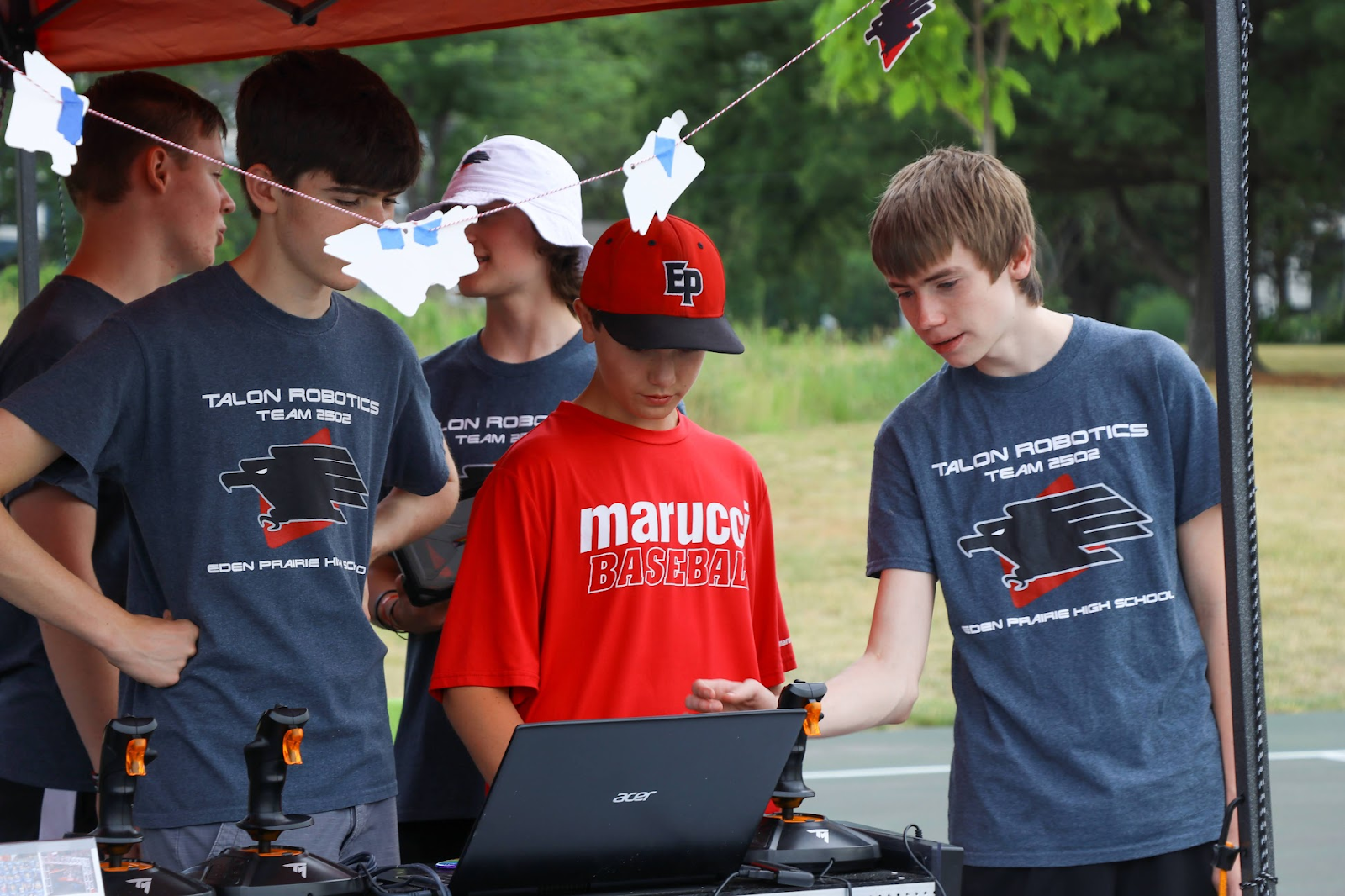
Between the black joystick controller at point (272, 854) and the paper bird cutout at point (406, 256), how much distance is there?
1.76 feet

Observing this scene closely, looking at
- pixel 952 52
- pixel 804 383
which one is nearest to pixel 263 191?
pixel 952 52

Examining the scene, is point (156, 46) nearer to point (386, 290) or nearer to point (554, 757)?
point (386, 290)

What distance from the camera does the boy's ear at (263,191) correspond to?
210 cm

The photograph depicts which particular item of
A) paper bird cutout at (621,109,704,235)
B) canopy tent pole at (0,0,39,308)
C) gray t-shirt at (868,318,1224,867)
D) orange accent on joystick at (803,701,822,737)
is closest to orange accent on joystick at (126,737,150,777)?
orange accent on joystick at (803,701,822,737)

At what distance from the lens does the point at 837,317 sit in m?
21.2

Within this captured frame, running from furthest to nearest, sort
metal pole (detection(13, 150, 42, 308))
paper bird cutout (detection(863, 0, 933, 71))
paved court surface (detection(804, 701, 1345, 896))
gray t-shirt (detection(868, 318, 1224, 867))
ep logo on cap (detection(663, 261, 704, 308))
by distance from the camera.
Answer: paved court surface (detection(804, 701, 1345, 896)) → metal pole (detection(13, 150, 42, 308)) → paper bird cutout (detection(863, 0, 933, 71)) → ep logo on cap (detection(663, 261, 704, 308)) → gray t-shirt (detection(868, 318, 1224, 867))

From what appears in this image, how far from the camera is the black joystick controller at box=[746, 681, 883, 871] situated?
165 centimetres

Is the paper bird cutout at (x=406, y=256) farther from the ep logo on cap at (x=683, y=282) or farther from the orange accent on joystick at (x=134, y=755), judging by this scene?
the orange accent on joystick at (x=134, y=755)

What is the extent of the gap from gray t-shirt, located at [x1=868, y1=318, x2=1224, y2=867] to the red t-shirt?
27 cm

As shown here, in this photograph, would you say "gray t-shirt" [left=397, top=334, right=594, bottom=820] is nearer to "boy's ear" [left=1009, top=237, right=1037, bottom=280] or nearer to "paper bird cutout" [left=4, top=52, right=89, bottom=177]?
"boy's ear" [left=1009, top=237, right=1037, bottom=280]

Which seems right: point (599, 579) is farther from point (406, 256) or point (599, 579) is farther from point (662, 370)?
point (406, 256)

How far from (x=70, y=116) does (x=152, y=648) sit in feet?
2.18

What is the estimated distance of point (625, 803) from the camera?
1557 mm

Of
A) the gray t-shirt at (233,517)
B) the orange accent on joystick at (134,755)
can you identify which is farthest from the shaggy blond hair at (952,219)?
the orange accent on joystick at (134,755)
